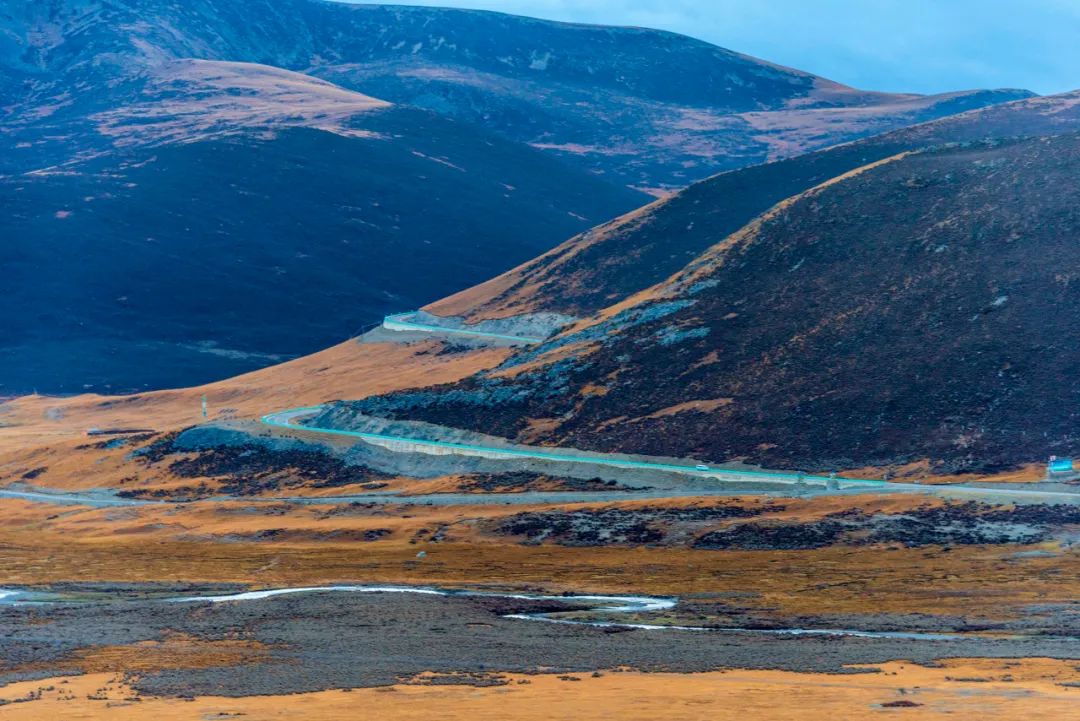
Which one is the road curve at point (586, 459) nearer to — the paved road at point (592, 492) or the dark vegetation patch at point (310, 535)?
the paved road at point (592, 492)

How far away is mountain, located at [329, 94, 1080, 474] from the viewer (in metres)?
111

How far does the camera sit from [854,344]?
125 m

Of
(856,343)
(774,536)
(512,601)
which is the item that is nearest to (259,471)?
(856,343)

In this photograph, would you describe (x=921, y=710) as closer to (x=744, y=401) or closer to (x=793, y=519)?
(x=793, y=519)

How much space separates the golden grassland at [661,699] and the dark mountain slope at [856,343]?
168ft

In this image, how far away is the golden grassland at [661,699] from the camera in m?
48.2

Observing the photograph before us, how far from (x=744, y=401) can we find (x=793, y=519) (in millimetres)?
31599

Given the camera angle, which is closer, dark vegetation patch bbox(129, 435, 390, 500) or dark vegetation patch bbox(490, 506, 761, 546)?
dark vegetation patch bbox(490, 506, 761, 546)

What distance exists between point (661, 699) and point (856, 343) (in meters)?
78.7

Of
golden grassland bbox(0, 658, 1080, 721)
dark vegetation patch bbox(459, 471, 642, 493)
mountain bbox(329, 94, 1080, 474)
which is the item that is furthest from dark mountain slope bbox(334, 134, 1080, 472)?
golden grassland bbox(0, 658, 1080, 721)

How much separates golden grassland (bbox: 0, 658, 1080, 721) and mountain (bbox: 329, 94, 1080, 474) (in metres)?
51.3

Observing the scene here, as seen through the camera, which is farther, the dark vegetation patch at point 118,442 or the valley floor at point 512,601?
the dark vegetation patch at point 118,442

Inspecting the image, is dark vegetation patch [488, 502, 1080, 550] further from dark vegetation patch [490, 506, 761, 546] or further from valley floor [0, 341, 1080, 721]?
valley floor [0, 341, 1080, 721]

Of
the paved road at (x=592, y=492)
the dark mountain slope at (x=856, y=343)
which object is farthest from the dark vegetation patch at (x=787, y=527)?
the dark mountain slope at (x=856, y=343)
